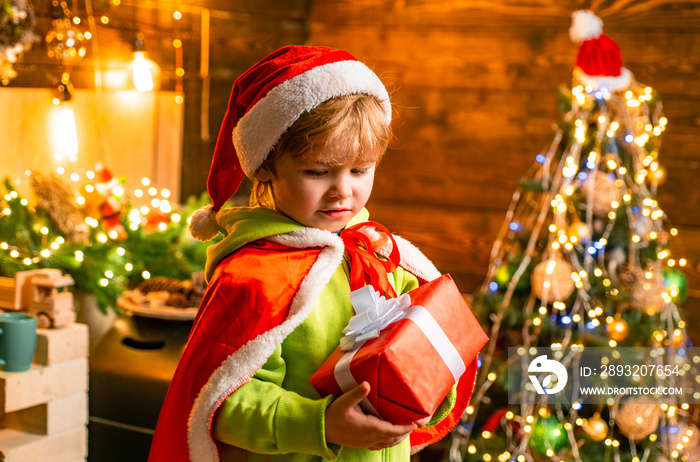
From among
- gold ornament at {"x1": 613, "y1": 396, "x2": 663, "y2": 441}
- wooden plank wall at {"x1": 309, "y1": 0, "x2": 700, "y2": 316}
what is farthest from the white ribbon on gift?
wooden plank wall at {"x1": 309, "y1": 0, "x2": 700, "y2": 316}

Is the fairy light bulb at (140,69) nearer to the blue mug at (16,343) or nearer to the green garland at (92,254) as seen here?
the green garland at (92,254)

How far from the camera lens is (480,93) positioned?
3.08 metres

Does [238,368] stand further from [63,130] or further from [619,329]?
[63,130]

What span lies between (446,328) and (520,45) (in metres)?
2.30

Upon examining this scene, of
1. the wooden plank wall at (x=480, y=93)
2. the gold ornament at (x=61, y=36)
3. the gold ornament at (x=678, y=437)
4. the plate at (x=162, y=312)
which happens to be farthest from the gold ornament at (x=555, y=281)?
Result: the gold ornament at (x=61, y=36)

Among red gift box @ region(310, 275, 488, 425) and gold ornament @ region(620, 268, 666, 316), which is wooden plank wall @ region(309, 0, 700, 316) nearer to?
gold ornament @ region(620, 268, 666, 316)

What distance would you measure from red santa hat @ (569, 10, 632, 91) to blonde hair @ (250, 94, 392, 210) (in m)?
1.33

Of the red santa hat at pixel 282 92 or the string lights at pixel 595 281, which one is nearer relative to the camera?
the red santa hat at pixel 282 92

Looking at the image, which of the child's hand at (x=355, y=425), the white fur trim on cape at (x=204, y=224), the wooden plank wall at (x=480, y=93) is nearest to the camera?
the child's hand at (x=355, y=425)

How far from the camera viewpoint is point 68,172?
2.43 metres

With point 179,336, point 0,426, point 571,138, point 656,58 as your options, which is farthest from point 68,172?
point 656,58

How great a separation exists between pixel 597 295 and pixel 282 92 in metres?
1.47

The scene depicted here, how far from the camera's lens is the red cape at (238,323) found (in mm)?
925

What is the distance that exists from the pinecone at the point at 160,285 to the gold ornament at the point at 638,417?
1325 mm
